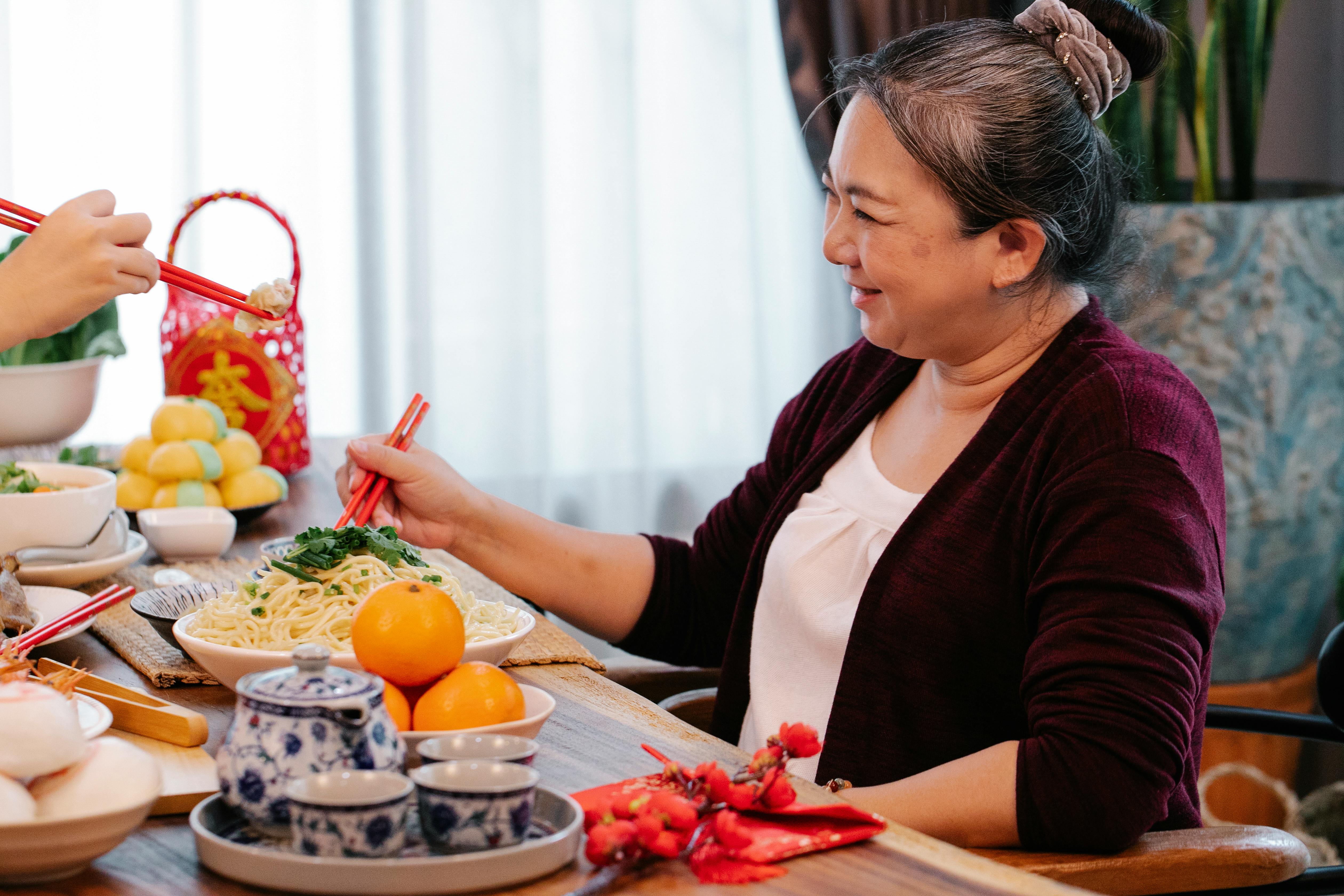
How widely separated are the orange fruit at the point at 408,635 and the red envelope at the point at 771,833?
0.46 feet

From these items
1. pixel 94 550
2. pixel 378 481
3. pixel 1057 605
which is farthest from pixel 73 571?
pixel 1057 605

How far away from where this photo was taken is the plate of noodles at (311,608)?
1028 millimetres

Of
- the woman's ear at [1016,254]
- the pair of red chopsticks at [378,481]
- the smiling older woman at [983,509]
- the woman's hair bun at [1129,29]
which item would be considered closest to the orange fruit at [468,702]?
the smiling older woman at [983,509]

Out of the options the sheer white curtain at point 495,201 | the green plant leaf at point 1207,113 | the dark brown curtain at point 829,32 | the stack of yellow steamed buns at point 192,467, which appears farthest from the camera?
the dark brown curtain at point 829,32

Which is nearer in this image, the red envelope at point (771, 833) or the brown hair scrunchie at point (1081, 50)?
the red envelope at point (771, 833)

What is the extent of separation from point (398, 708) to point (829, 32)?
228 cm

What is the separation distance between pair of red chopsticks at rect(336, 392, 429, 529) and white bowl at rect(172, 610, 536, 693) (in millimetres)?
267

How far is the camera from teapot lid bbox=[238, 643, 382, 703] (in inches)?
29.0

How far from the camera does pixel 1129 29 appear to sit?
138 cm

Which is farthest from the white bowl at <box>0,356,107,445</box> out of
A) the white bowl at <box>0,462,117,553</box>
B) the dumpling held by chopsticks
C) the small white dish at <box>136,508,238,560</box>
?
the dumpling held by chopsticks

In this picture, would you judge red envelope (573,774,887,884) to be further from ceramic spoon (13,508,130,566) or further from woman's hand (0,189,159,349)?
ceramic spoon (13,508,130,566)

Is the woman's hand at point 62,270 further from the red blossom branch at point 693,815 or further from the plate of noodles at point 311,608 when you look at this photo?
the red blossom branch at point 693,815

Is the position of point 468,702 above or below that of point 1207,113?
below

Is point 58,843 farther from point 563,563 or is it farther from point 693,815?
point 563,563
